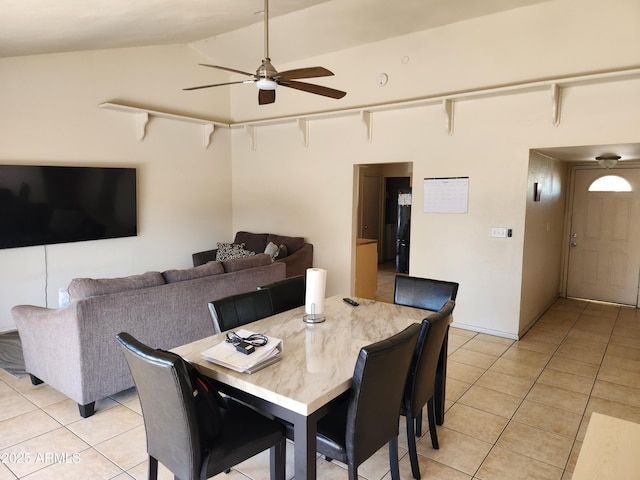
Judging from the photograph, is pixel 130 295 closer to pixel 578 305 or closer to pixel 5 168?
pixel 5 168

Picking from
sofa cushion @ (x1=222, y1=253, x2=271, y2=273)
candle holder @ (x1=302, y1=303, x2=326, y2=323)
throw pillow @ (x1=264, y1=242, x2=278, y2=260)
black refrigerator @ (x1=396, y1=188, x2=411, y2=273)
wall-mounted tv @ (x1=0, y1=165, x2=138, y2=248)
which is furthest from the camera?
black refrigerator @ (x1=396, y1=188, x2=411, y2=273)

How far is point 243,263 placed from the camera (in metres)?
3.89

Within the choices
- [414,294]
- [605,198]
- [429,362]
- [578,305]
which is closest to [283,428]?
[429,362]

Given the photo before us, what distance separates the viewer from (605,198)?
6.05 meters

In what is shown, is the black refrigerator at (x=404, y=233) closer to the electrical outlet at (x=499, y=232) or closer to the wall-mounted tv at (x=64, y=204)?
the electrical outlet at (x=499, y=232)

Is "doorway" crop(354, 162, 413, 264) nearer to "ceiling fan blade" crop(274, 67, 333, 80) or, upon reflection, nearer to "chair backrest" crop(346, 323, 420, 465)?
"ceiling fan blade" crop(274, 67, 333, 80)

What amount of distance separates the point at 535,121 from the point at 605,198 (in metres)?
2.73

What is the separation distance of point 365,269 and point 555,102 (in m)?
3.14

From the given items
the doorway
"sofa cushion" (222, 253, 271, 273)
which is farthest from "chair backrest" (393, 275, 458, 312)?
the doorway

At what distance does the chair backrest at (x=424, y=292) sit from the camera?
289cm

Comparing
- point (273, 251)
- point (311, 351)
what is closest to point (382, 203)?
point (273, 251)

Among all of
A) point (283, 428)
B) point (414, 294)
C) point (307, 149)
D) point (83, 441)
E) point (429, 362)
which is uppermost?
point (307, 149)

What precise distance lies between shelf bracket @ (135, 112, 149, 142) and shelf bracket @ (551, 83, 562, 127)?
183 inches

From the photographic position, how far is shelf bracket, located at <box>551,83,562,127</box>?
12.9 feet
